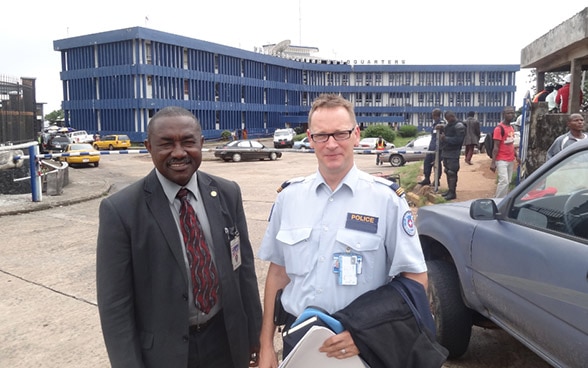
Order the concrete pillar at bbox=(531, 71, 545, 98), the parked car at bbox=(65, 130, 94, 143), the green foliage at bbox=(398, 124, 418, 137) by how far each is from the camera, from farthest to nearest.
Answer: the green foliage at bbox=(398, 124, 418, 137), the parked car at bbox=(65, 130, 94, 143), the concrete pillar at bbox=(531, 71, 545, 98)

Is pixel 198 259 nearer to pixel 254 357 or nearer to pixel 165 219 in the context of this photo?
pixel 165 219

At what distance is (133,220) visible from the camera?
2037 mm

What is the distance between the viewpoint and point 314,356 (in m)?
1.77

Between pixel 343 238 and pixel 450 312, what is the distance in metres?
1.95

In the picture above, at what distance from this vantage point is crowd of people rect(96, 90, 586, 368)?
1.94 metres

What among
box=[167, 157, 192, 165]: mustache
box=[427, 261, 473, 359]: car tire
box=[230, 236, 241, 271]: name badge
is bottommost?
box=[427, 261, 473, 359]: car tire

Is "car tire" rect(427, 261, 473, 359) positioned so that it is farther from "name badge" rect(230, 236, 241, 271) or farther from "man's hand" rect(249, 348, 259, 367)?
"name badge" rect(230, 236, 241, 271)

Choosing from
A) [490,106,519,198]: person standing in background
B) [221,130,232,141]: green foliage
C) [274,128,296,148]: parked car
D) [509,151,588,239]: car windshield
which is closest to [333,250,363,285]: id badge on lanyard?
[509,151,588,239]: car windshield

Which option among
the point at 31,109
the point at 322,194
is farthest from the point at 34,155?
the point at 322,194

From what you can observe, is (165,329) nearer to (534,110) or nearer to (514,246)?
(514,246)

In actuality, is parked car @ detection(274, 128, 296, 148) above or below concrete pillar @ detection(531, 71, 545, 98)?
below

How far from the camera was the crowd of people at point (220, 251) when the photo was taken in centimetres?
194

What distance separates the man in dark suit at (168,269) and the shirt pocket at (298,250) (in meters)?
0.34

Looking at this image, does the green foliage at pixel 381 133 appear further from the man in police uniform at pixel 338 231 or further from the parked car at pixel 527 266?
the man in police uniform at pixel 338 231
